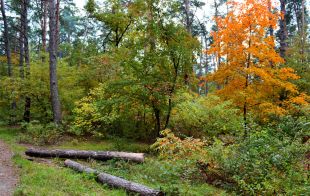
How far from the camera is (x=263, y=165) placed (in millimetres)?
6691

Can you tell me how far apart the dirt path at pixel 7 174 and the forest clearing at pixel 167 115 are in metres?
0.03

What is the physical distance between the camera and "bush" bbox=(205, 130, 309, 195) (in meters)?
6.04

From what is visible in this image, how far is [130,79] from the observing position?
11203 millimetres

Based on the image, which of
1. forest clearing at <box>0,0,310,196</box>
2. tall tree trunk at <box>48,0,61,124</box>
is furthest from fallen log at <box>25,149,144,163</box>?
tall tree trunk at <box>48,0,61,124</box>

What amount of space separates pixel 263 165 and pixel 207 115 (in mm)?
4776

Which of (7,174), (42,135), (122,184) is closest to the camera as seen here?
(122,184)

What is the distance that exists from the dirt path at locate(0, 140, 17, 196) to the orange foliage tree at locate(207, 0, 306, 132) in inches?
344

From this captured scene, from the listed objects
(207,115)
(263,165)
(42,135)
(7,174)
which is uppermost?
(207,115)

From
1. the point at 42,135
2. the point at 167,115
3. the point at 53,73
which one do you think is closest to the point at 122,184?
the point at 167,115

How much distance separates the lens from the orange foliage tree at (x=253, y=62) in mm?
11383

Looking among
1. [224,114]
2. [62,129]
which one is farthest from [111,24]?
[224,114]

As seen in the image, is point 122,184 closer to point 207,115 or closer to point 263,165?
point 263,165

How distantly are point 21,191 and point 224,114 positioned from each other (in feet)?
26.0

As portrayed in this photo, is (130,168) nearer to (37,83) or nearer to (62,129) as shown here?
(62,129)
